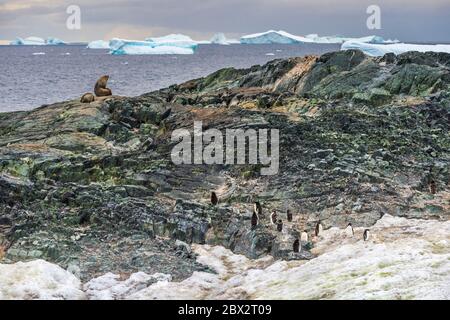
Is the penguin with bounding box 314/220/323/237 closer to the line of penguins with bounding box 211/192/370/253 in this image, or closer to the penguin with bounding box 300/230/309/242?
the line of penguins with bounding box 211/192/370/253

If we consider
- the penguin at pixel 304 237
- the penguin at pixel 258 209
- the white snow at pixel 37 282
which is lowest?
the white snow at pixel 37 282

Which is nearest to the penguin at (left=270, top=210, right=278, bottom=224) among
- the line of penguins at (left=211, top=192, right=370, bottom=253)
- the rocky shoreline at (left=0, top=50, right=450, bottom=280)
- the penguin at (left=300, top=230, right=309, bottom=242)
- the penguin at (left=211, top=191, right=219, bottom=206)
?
the line of penguins at (left=211, top=192, right=370, bottom=253)

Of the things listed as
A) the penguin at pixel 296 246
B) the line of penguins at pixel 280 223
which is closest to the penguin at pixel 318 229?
the line of penguins at pixel 280 223

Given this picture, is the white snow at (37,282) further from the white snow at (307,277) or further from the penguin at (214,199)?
the penguin at (214,199)

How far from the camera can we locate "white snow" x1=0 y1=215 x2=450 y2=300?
17.4m

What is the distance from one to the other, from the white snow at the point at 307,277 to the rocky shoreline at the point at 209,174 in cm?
83

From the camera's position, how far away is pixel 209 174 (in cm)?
3052

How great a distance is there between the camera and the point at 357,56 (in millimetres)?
51125

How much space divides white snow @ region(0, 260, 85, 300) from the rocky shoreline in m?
0.74

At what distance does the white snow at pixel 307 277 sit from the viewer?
57.1 feet

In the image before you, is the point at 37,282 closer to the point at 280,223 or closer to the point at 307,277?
the point at 307,277
